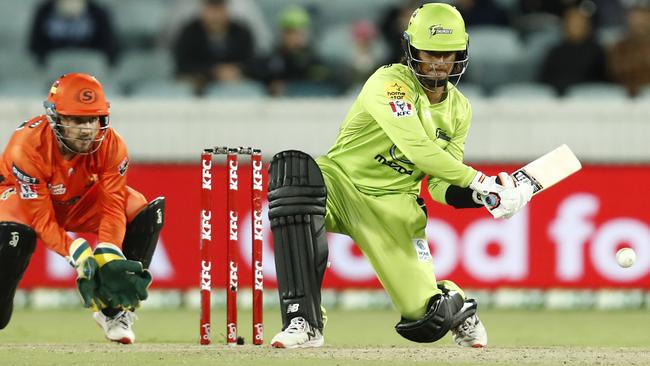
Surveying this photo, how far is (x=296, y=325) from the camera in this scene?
23.8 feet

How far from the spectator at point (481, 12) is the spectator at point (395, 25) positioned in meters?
0.41

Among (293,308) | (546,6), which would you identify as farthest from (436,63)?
(546,6)

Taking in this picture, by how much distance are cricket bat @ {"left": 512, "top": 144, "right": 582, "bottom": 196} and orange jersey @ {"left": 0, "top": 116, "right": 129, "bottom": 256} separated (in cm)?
207

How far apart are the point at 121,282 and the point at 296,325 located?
34.9 inches

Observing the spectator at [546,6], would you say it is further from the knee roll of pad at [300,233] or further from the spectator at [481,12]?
the knee roll of pad at [300,233]

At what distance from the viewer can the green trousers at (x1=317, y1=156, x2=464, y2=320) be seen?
7.57 metres

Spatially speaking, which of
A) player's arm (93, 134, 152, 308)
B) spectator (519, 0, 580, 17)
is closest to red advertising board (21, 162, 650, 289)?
spectator (519, 0, 580, 17)

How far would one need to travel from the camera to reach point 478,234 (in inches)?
432

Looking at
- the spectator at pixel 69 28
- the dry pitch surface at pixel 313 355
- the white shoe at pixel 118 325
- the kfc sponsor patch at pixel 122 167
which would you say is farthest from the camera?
the spectator at pixel 69 28

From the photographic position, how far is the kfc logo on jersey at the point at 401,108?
284 inches

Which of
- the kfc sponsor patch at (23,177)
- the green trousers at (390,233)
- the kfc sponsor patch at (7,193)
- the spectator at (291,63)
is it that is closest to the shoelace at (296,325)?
the green trousers at (390,233)

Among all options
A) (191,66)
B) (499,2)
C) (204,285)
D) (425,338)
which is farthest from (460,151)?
(499,2)

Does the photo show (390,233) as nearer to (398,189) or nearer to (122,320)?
(398,189)

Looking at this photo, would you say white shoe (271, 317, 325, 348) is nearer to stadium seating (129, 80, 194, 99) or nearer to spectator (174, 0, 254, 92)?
stadium seating (129, 80, 194, 99)
